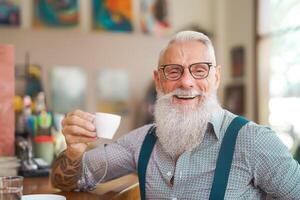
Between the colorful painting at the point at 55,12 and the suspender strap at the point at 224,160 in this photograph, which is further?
the colorful painting at the point at 55,12

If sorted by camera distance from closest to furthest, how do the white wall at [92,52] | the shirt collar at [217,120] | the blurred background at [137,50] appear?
the shirt collar at [217,120] → the blurred background at [137,50] → the white wall at [92,52]

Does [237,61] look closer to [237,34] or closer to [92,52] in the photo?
[237,34]

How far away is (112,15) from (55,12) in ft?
2.22

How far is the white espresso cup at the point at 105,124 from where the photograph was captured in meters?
1.42

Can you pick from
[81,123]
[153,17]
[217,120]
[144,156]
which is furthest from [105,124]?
[153,17]

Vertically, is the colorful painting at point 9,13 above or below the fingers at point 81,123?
above

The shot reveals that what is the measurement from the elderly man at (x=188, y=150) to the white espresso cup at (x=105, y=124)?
3cm

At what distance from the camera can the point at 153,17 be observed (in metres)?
5.68

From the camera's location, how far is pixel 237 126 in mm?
1504

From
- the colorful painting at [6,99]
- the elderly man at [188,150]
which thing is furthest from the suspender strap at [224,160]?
the colorful painting at [6,99]

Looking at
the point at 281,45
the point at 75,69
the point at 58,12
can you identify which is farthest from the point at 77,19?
the point at 281,45

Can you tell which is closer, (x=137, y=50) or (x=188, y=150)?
(x=188, y=150)

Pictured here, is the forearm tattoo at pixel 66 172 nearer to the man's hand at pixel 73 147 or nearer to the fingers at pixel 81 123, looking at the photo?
the man's hand at pixel 73 147

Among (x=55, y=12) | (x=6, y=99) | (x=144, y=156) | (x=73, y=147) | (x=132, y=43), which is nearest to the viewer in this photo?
(x=73, y=147)
